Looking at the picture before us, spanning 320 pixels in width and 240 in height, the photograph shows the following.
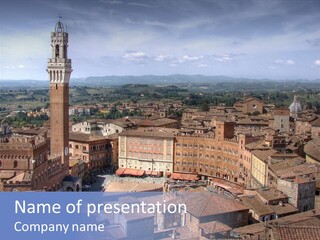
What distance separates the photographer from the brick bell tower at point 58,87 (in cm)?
2098

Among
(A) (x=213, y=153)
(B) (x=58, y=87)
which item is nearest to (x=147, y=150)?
(A) (x=213, y=153)

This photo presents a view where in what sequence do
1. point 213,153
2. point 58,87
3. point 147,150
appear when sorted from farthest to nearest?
point 147,150 → point 213,153 → point 58,87

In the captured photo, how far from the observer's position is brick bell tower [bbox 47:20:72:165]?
68.8 feet

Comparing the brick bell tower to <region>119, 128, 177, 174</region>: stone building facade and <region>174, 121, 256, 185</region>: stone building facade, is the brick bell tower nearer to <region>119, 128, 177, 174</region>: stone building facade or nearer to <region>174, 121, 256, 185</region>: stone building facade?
<region>119, 128, 177, 174</region>: stone building facade

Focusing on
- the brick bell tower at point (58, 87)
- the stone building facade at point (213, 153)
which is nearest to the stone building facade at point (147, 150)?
the stone building facade at point (213, 153)

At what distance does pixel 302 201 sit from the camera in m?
13.0

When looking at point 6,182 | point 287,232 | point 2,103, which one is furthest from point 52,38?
point 2,103

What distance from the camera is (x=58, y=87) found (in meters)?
21.1

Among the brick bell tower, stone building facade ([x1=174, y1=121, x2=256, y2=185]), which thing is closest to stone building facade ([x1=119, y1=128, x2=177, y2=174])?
stone building facade ([x1=174, y1=121, x2=256, y2=185])

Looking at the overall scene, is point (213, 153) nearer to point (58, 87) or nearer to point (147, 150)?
point (147, 150)

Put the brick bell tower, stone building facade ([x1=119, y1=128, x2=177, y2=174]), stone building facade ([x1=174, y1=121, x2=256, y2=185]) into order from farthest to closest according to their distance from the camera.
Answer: stone building facade ([x1=119, y1=128, x2=177, y2=174]) → stone building facade ([x1=174, y1=121, x2=256, y2=185]) → the brick bell tower

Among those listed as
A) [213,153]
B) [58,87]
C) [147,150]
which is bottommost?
[147,150]

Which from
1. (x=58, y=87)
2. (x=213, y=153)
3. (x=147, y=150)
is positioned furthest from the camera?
(x=147, y=150)

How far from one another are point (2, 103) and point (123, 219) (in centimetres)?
6845
